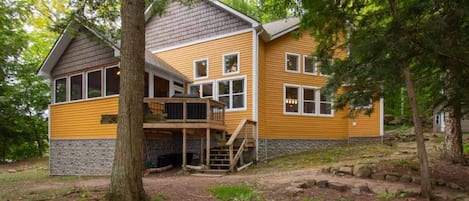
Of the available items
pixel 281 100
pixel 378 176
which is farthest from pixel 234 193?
pixel 281 100

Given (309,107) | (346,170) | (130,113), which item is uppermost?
(309,107)

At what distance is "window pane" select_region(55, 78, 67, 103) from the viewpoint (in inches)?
610

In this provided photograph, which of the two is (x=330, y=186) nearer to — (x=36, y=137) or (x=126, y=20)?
(x=126, y=20)

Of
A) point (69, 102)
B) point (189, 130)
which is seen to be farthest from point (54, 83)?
point (189, 130)

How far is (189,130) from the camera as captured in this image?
1355 cm

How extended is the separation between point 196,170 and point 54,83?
767 centimetres

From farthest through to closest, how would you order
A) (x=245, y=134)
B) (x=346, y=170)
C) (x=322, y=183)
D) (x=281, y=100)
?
1. (x=281, y=100)
2. (x=245, y=134)
3. (x=346, y=170)
4. (x=322, y=183)

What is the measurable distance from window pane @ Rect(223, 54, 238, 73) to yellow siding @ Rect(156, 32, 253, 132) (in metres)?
0.22

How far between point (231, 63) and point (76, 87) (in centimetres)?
637

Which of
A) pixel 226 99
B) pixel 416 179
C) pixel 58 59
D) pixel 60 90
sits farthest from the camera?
pixel 226 99

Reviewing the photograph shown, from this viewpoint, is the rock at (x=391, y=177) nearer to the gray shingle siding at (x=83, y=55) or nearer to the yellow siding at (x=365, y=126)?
the yellow siding at (x=365, y=126)

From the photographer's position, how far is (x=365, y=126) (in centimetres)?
1775

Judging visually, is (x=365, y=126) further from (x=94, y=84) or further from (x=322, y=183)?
(x=94, y=84)

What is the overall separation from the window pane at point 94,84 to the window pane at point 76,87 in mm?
529
